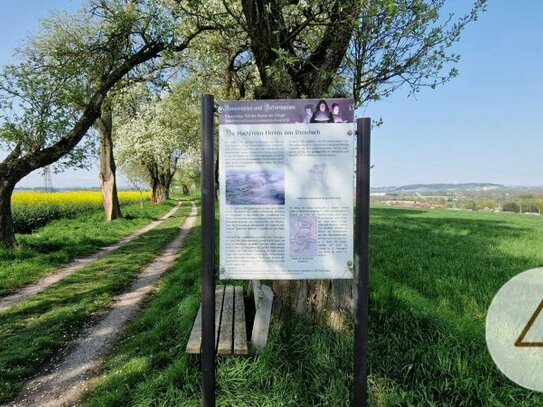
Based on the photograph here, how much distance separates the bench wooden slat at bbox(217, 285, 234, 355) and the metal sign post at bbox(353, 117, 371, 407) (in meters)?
1.39

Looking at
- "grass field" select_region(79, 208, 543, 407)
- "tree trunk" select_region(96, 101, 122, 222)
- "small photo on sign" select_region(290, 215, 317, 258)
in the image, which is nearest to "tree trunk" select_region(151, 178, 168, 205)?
"tree trunk" select_region(96, 101, 122, 222)

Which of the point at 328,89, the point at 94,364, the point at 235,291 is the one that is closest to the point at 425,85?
the point at 328,89

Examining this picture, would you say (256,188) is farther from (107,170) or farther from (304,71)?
(107,170)

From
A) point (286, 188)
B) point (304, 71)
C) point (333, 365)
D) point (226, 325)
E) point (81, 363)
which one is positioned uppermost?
point (304, 71)

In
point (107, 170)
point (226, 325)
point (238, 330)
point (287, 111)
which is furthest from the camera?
point (107, 170)

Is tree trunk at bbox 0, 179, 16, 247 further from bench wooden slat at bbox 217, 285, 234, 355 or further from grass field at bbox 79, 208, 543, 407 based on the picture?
bench wooden slat at bbox 217, 285, 234, 355

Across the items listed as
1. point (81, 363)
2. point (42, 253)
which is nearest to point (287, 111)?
point (81, 363)

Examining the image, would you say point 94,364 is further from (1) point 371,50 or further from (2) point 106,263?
(2) point 106,263

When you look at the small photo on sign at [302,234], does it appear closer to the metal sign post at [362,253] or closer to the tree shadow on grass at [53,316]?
the metal sign post at [362,253]

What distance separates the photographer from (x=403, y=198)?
56750 millimetres

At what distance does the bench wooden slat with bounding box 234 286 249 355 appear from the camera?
4.00 m

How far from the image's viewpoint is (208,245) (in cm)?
318

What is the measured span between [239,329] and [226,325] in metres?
0.25

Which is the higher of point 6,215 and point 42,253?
point 6,215
